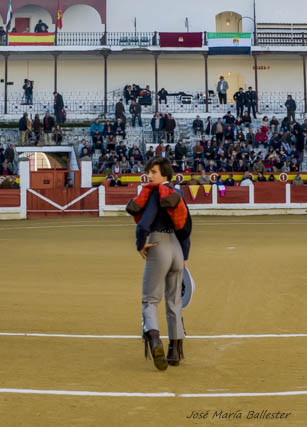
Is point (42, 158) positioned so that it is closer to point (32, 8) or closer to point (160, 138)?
point (160, 138)

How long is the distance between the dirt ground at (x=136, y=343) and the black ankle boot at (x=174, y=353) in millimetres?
93

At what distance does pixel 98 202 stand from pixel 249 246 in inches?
513

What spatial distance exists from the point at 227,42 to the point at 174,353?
37864mm

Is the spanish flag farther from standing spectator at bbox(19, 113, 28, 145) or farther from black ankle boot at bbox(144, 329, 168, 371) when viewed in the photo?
black ankle boot at bbox(144, 329, 168, 371)

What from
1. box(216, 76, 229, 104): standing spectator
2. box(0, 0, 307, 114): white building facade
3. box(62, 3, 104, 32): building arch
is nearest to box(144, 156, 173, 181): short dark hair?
box(216, 76, 229, 104): standing spectator

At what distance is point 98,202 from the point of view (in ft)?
100

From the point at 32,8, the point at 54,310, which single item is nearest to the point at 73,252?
the point at 54,310

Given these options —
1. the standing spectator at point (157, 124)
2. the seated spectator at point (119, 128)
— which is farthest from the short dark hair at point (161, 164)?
the standing spectator at point (157, 124)

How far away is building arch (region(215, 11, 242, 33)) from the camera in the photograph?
4641 centimetres

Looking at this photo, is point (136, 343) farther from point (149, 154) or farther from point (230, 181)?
point (149, 154)

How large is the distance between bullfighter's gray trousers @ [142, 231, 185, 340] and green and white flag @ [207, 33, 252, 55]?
37352 millimetres

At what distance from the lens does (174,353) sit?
6.71m

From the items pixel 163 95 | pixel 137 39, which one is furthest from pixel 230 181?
pixel 137 39

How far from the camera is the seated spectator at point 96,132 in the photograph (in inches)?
1323
